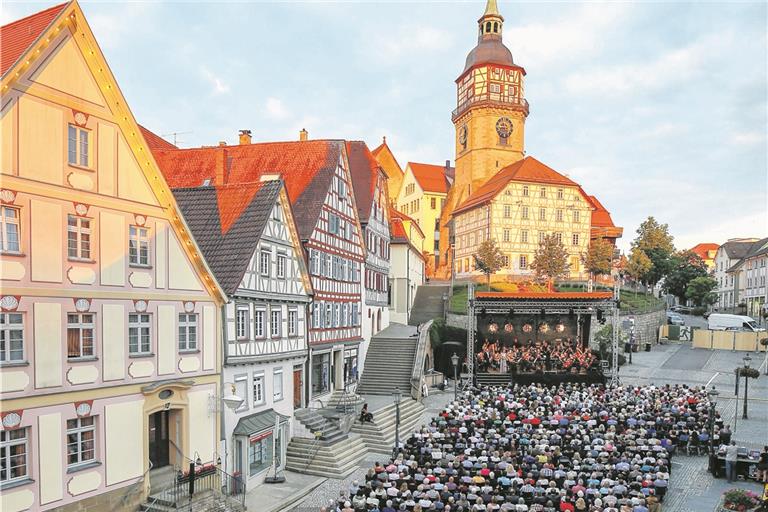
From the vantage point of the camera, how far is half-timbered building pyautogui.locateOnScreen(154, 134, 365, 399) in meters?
26.1

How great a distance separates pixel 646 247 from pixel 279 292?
49.3 metres

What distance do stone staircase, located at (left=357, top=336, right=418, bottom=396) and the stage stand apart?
4.50m

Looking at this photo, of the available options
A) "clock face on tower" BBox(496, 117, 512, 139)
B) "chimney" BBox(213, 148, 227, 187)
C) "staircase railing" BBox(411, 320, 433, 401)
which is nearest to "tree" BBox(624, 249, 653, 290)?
"clock face on tower" BBox(496, 117, 512, 139)

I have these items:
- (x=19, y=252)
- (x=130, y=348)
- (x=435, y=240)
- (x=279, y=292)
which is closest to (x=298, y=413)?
(x=279, y=292)

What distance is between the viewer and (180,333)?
1702 centimetres

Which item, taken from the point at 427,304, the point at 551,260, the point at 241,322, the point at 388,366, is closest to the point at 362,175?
the point at 388,366

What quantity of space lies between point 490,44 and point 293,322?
2275 inches

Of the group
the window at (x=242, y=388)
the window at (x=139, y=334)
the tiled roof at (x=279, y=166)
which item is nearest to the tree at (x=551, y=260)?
the tiled roof at (x=279, y=166)

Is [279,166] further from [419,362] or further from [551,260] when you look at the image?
[551,260]

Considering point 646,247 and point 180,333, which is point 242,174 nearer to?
point 180,333

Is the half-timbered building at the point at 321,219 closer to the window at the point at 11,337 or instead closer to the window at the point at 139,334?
the window at the point at 139,334

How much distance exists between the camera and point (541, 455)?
62.6ft

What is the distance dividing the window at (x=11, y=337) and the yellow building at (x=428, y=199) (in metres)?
69.5

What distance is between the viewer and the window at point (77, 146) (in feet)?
45.4
